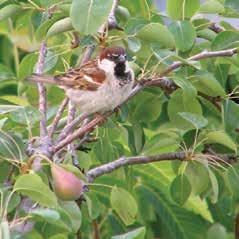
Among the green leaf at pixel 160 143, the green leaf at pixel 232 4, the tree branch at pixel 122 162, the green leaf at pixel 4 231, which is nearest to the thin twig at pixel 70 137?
the tree branch at pixel 122 162

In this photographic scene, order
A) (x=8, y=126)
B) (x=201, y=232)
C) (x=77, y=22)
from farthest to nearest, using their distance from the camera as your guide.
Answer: (x=201, y=232)
(x=8, y=126)
(x=77, y=22)

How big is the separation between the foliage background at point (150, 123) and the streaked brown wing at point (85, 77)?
46 millimetres

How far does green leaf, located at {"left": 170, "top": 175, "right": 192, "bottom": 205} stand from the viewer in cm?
221

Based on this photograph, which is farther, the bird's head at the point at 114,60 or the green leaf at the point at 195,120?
the bird's head at the point at 114,60

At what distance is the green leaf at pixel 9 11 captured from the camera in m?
2.34

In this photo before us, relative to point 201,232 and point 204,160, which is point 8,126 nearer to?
point 204,160

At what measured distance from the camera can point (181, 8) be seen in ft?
7.66

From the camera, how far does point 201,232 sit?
2.63 m

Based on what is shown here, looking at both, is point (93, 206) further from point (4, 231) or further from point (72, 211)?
point (4, 231)

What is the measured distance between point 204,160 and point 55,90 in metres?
0.60

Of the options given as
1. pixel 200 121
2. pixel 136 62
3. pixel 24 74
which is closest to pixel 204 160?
pixel 200 121

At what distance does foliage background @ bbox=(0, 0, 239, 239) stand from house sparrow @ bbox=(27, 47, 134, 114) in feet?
0.12

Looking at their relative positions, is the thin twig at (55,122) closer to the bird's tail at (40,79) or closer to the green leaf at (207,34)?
the bird's tail at (40,79)

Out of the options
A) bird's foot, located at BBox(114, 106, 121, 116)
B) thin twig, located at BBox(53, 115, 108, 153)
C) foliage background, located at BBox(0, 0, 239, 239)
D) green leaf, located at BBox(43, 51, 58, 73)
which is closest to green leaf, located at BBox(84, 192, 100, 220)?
foliage background, located at BBox(0, 0, 239, 239)
